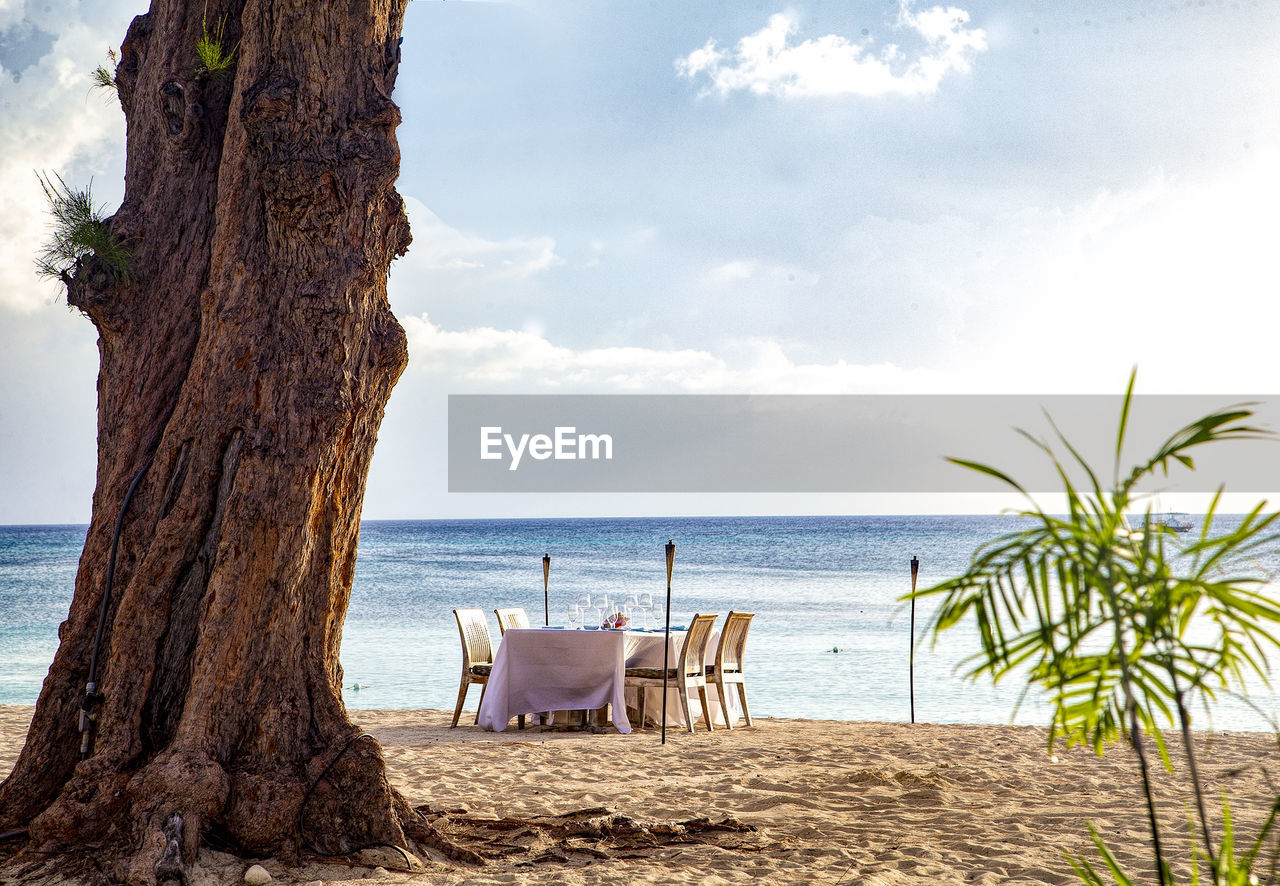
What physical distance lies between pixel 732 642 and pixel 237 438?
499 cm

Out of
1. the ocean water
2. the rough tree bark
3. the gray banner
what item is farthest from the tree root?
the gray banner

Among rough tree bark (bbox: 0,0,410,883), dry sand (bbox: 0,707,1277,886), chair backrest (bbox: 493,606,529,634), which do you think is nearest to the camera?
rough tree bark (bbox: 0,0,410,883)

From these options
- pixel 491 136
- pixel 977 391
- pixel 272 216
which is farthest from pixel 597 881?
pixel 977 391

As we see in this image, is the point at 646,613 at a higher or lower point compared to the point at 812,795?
higher

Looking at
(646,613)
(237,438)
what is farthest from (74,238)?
(646,613)

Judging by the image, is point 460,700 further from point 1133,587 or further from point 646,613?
point 1133,587

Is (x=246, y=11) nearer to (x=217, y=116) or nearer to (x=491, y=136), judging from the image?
(x=217, y=116)

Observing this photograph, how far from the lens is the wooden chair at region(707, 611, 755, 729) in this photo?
7.32 metres

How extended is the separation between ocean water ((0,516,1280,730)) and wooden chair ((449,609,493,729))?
2429 mm

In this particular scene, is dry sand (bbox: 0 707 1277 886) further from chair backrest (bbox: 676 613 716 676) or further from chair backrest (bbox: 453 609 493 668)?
chair backrest (bbox: 453 609 493 668)

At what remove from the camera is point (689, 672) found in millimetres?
7137

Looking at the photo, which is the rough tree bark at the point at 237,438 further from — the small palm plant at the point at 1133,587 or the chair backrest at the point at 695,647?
the chair backrest at the point at 695,647

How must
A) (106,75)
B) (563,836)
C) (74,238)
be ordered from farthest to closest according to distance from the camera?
A: 1. (106,75)
2. (563,836)
3. (74,238)

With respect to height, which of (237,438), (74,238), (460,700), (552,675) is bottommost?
(460,700)
